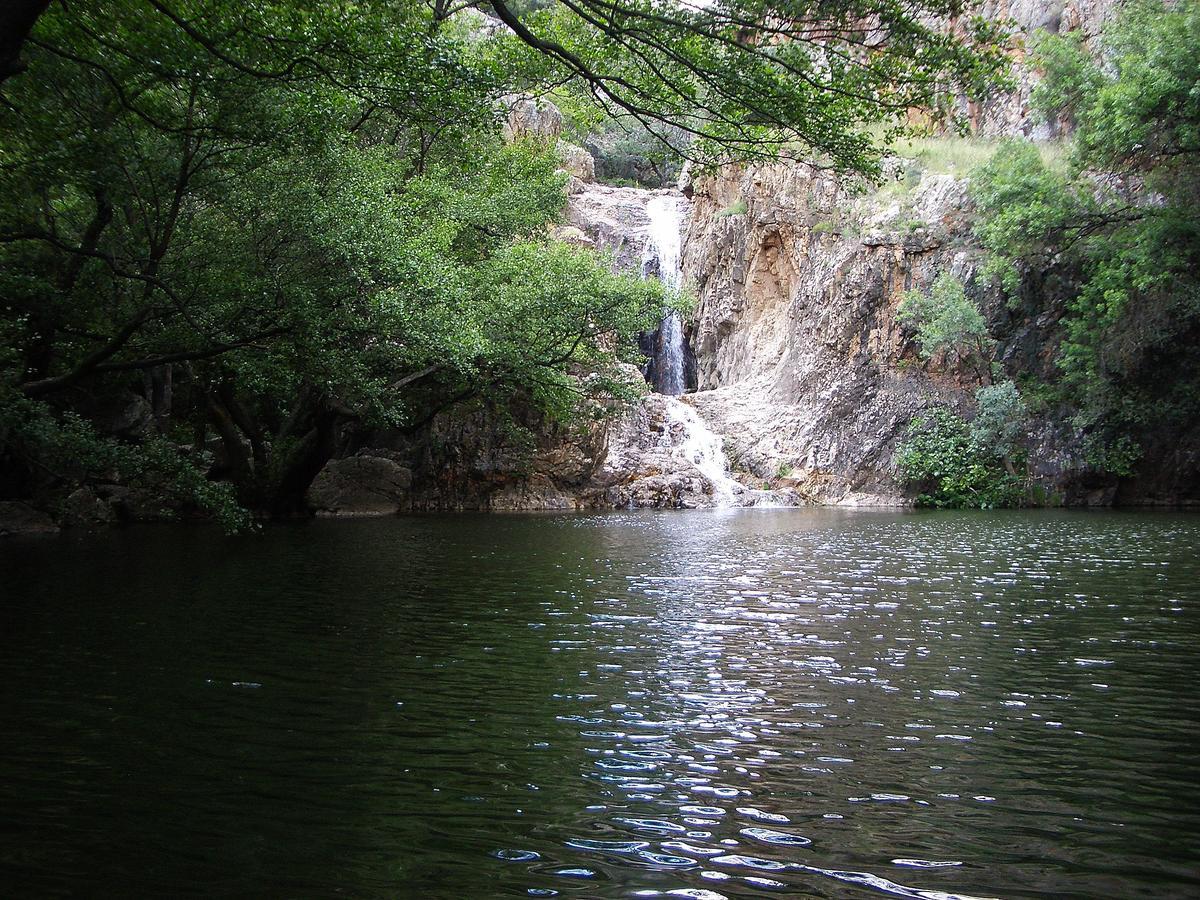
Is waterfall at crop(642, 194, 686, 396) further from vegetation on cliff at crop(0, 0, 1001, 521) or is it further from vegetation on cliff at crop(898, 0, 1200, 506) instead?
vegetation on cliff at crop(0, 0, 1001, 521)

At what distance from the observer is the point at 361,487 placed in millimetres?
30469

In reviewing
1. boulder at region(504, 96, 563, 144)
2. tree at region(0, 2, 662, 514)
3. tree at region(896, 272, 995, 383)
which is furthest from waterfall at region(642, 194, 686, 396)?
tree at region(0, 2, 662, 514)

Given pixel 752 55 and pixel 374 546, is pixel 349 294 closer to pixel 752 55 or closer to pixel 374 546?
pixel 374 546

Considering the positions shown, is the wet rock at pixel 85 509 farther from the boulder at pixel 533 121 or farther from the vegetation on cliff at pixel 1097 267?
the boulder at pixel 533 121

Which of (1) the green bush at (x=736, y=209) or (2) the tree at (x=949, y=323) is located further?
(1) the green bush at (x=736, y=209)

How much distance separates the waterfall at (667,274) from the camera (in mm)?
45531

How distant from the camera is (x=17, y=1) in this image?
654 cm

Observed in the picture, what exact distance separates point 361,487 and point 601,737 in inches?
1035

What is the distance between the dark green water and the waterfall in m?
33.6

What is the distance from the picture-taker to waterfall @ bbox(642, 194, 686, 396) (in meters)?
45.5

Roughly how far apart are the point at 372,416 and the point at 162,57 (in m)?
13.1

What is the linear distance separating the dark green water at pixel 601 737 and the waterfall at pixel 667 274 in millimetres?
33606

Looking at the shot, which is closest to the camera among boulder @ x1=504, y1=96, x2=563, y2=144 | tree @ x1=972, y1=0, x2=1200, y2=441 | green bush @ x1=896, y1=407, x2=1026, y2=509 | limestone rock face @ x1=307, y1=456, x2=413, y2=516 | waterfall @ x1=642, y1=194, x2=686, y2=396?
tree @ x1=972, y1=0, x2=1200, y2=441

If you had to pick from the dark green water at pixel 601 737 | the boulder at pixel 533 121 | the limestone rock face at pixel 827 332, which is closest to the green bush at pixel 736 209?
the limestone rock face at pixel 827 332
